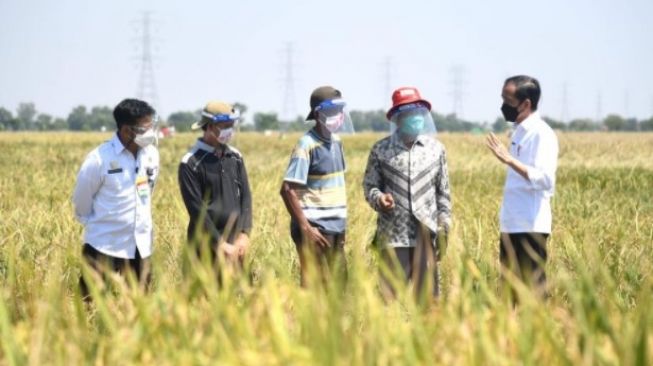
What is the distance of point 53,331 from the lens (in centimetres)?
323

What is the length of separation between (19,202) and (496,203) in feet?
18.1

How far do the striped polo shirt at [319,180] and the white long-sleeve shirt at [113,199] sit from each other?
89 cm

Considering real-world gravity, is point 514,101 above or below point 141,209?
above

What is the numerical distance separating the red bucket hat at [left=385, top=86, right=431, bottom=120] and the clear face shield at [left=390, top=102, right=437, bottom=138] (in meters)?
0.02

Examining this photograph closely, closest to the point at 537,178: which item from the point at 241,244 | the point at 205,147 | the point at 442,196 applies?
the point at 442,196

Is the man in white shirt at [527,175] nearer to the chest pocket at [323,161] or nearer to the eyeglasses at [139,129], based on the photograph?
the chest pocket at [323,161]

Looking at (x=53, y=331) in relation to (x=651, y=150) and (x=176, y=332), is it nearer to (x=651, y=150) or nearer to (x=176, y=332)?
(x=176, y=332)

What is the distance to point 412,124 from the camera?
18.4 ft

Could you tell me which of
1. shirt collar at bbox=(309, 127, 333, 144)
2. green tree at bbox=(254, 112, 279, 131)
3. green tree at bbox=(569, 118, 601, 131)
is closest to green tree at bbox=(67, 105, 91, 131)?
green tree at bbox=(254, 112, 279, 131)

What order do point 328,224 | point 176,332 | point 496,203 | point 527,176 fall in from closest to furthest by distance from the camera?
point 176,332, point 527,176, point 328,224, point 496,203

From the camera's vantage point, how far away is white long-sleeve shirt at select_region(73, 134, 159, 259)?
213 inches

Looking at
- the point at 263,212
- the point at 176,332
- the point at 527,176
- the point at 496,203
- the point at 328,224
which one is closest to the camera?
the point at 176,332

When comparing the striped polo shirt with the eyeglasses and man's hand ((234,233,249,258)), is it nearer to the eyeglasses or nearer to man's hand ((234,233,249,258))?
man's hand ((234,233,249,258))

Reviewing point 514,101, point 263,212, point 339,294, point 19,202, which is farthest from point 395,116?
point 19,202
